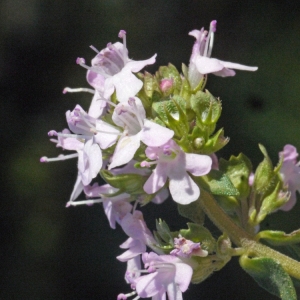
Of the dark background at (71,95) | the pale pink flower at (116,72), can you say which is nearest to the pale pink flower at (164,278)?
the pale pink flower at (116,72)

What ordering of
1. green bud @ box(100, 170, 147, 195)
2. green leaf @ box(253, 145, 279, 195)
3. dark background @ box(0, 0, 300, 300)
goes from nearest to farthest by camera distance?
green bud @ box(100, 170, 147, 195)
green leaf @ box(253, 145, 279, 195)
dark background @ box(0, 0, 300, 300)

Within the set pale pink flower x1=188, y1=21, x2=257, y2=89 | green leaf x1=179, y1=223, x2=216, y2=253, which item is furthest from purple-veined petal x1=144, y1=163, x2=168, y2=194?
pale pink flower x1=188, y1=21, x2=257, y2=89

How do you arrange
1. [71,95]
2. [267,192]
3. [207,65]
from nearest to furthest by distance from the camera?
[207,65]
[267,192]
[71,95]

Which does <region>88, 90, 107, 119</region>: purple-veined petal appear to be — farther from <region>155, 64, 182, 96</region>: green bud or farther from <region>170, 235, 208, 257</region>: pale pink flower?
<region>170, 235, 208, 257</region>: pale pink flower

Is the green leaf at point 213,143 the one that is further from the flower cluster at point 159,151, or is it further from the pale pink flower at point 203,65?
the pale pink flower at point 203,65

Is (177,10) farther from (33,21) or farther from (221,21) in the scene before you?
(33,21)

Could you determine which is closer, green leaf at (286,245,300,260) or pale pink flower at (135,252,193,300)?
pale pink flower at (135,252,193,300)

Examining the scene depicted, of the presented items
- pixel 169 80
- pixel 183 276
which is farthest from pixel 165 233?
pixel 169 80

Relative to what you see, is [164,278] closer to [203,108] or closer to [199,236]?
[199,236]
